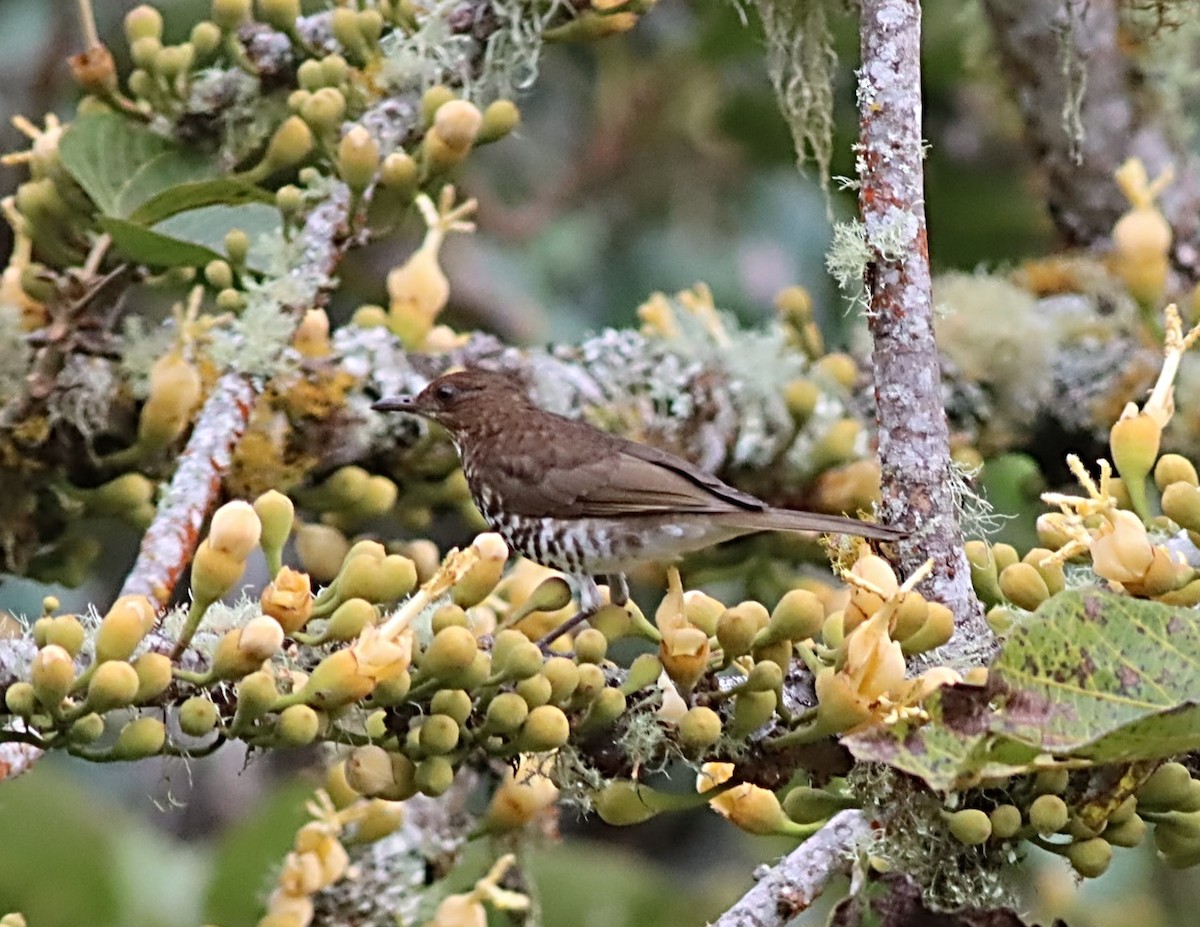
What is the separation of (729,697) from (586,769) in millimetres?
175

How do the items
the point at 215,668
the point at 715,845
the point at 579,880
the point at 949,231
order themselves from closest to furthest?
the point at 215,668, the point at 579,880, the point at 949,231, the point at 715,845

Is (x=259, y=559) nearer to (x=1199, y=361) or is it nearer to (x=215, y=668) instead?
(x=1199, y=361)

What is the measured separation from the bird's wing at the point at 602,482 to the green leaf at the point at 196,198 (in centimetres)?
58

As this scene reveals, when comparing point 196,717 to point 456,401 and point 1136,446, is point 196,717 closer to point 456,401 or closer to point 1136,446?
point 1136,446

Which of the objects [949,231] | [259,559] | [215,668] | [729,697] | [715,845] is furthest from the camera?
[715,845]

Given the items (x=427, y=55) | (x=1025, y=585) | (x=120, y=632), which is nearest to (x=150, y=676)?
(x=120, y=632)

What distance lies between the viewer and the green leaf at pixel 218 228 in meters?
2.70

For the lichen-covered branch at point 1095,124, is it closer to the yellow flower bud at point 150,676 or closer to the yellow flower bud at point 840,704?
the yellow flower bud at point 840,704

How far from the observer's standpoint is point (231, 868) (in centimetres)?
321

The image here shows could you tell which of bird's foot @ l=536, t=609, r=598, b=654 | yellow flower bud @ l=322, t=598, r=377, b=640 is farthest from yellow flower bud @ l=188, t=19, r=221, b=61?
yellow flower bud @ l=322, t=598, r=377, b=640

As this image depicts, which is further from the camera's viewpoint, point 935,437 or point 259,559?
point 259,559

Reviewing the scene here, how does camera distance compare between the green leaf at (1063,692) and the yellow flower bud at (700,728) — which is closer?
the green leaf at (1063,692)

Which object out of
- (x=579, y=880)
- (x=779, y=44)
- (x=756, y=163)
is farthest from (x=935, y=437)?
(x=756, y=163)

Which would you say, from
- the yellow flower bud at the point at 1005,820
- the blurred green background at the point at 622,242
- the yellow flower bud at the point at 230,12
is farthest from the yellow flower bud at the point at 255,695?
the blurred green background at the point at 622,242
